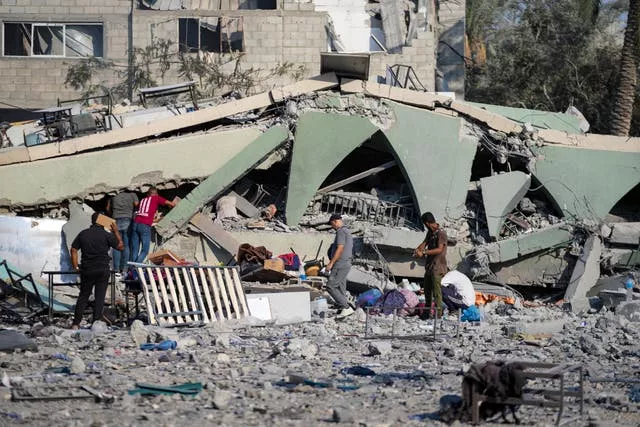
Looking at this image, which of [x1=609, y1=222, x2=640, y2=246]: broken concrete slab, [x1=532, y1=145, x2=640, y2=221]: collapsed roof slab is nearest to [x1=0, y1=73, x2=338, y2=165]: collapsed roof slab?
[x1=532, y1=145, x2=640, y2=221]: collapsed roof slab

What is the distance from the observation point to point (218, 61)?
2770cm

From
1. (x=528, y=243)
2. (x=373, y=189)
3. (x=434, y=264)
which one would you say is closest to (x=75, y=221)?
(x=373, y=189)

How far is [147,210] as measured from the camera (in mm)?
17906

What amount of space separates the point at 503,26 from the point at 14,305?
25.6 m

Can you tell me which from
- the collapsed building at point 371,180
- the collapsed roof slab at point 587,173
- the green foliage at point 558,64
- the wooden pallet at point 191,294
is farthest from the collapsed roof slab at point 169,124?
the green foliage at point 558,64

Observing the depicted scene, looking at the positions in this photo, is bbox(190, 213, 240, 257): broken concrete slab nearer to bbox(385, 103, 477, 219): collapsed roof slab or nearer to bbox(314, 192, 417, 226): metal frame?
bbox(314, 192, 417, 226): metal frame

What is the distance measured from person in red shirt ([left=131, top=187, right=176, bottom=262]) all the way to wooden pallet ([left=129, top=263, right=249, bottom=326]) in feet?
11.9

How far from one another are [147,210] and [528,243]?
632 cm

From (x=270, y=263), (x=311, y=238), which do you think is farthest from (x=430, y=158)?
(x=270, y=263)

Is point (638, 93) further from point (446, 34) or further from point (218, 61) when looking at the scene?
point (218, 61)

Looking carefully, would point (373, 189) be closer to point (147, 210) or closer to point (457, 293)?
point (147, 210)

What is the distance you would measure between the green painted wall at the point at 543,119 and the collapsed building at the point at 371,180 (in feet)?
0.73

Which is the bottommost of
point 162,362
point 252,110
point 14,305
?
point 14,305

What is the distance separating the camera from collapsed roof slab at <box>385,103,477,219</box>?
19.1 meters
